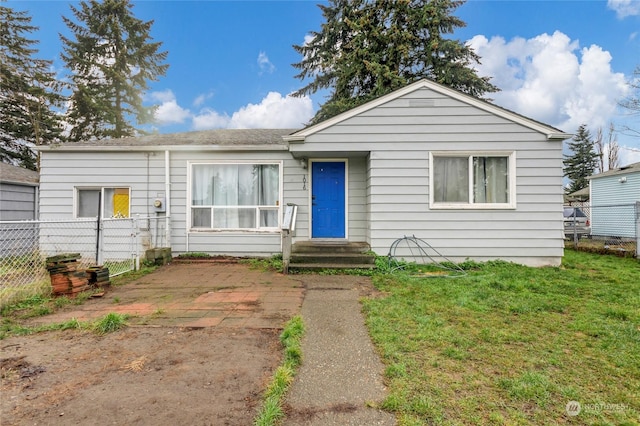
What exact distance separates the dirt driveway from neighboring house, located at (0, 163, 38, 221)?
28.5 ft

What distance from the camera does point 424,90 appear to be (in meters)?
7.32

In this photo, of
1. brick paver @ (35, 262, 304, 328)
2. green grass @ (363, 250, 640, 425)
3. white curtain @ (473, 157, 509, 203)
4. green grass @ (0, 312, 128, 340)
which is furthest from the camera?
white curtain @ (473, 157, 509, 203)

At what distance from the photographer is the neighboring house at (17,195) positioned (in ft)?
32.2

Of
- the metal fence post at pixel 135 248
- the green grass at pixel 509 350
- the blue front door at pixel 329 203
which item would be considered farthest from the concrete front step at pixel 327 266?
the metal fence post at pixel 135 248

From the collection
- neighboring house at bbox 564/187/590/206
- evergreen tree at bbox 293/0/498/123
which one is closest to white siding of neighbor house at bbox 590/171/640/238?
neighboring house at bbox 564/187/590/206

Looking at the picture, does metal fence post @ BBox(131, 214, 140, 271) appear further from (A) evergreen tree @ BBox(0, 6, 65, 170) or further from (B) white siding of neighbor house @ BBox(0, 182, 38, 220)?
(A) evergreen tree @ BBox(0, 6, 65, 170)

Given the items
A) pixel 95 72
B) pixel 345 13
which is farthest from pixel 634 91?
pixel 95 72

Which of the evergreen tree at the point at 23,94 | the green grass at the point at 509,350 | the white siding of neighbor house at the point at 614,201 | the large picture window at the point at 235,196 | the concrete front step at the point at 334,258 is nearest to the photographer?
the green grass at the point at 509,350

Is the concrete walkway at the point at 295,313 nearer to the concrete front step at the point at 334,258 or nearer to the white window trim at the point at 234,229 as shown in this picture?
the concrete front step at the point at 334,258

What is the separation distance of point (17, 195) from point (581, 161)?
152ft

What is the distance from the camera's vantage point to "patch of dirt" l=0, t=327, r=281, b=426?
1.98 m

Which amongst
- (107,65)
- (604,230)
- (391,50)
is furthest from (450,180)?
(107,65)

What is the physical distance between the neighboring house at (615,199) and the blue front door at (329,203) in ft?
38.2

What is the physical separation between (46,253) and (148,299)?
5.56 metres
